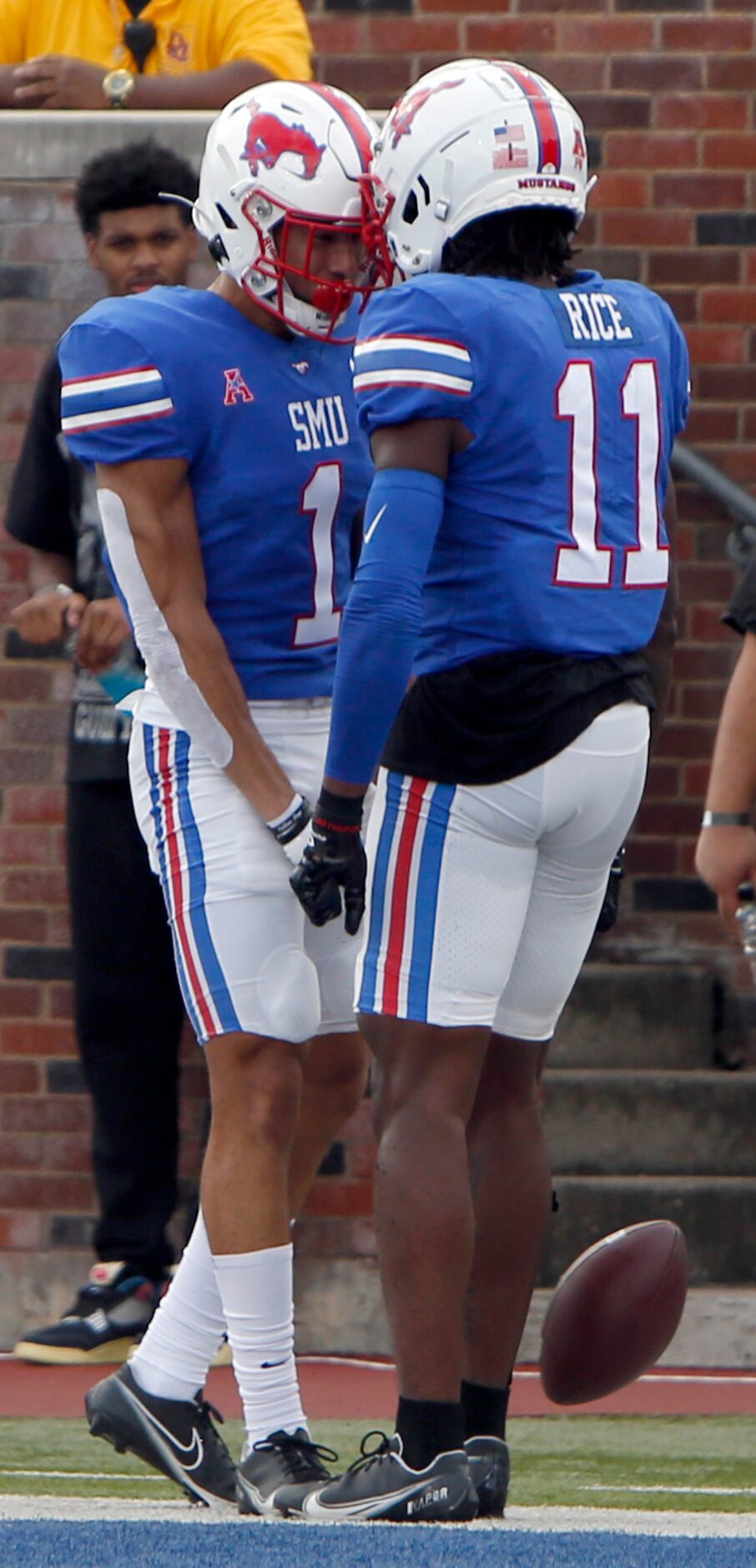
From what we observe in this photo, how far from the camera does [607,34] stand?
6.59m

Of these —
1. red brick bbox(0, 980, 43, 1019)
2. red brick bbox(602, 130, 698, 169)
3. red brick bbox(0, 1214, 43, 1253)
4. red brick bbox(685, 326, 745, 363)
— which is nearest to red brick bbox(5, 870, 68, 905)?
red brick bbox(0, 980, 43, 1019)

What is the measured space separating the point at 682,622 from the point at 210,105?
65.8 inches

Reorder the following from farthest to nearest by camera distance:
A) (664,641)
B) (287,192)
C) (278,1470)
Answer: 1. (664,641)
2. (287,192)
3. (278,1470)

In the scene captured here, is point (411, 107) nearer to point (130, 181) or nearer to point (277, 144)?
point (277, 144)

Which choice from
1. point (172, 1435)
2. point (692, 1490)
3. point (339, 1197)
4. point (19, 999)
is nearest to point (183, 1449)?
point (172, 1435)

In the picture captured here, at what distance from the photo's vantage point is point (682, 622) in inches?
255

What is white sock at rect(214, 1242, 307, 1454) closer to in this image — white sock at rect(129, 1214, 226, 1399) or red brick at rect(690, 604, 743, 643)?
white sock at rect(129, 1214, 226, 1399)

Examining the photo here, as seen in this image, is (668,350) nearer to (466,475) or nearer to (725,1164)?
(466,475)

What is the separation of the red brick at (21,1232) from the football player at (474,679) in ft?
7.74

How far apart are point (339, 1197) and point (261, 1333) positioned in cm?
205

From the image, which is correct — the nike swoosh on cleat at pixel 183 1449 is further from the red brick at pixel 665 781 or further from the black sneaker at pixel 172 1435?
the red brick at pixel 665 781

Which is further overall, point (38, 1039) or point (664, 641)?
point (38, 1039)

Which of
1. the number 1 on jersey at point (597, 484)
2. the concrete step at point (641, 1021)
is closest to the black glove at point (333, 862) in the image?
the number 1 on jersey at point (597, 484)

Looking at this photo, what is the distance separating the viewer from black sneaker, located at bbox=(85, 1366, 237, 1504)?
3.64 metres
